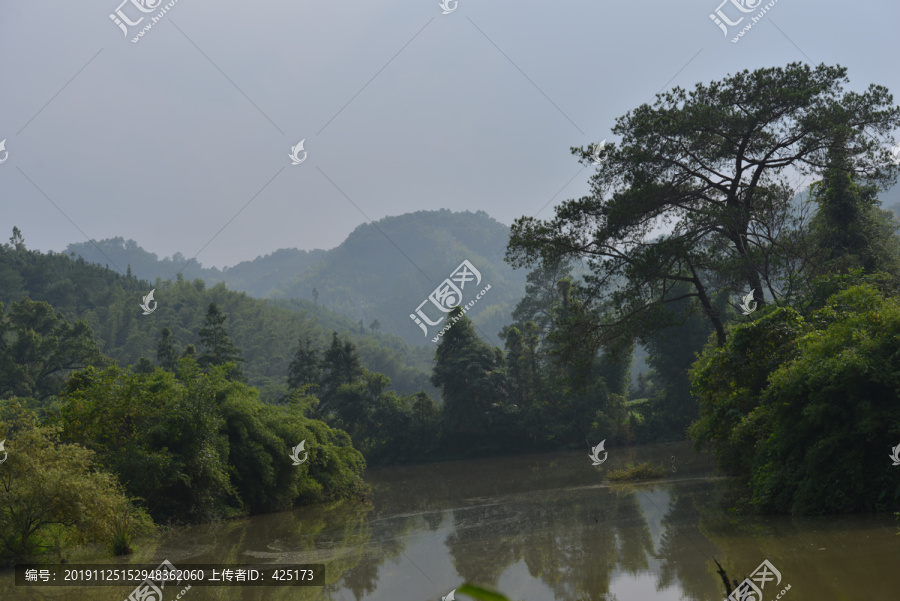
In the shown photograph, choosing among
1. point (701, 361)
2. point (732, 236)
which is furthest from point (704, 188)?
point (701, 361)

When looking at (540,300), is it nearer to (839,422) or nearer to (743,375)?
(743,375)

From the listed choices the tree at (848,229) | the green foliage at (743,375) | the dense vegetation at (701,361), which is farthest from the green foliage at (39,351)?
the tree at (848,229)

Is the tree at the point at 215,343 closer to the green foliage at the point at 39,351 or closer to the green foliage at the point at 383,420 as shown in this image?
the green foliage at the point at 383,420

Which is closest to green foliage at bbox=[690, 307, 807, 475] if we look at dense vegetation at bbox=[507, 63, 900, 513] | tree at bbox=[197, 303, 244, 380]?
dense vegetation at bbox=[507, 63, 900, 513]

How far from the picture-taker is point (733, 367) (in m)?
11.0

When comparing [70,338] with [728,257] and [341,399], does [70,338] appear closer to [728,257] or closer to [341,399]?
[341,399]

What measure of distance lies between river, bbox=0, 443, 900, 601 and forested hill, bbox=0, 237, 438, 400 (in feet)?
156

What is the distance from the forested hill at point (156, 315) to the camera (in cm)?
6944

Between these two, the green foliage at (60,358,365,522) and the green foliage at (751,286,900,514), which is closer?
the green foliage at (751,286,900,514)

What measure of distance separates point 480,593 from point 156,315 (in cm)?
8437

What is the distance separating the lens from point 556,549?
8.55 meters

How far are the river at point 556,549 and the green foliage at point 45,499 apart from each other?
0.56 m

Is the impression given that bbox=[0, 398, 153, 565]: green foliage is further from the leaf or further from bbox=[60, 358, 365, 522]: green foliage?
the leaf

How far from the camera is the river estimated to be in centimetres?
620
